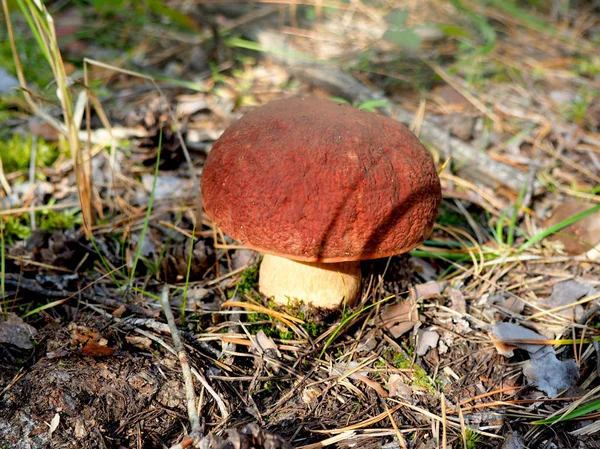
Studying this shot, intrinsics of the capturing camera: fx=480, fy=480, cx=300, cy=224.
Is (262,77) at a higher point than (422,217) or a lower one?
lower

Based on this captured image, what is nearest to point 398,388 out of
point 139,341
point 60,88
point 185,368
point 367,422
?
point 367,422

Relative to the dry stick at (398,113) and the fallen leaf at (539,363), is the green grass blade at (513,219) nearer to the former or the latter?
the dry stick at (398,113)

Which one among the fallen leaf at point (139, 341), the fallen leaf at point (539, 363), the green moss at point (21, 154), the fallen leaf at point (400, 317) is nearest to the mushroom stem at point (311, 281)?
the fallen leaf at point (400, 317)

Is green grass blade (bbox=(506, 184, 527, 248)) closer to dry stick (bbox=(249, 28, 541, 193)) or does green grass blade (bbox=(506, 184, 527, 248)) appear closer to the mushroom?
dry stick (bbox=(249, 28, 541, 193))

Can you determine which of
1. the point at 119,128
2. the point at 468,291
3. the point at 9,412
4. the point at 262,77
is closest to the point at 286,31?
the point at 262,77

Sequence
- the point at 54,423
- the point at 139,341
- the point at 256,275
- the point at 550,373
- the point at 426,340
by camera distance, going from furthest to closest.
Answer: the point at 256,275, the point at 426,340, the point at 550,373, the point at 139,341, the point at 54,423

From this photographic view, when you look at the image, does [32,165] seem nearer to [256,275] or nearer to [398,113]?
[256,275]

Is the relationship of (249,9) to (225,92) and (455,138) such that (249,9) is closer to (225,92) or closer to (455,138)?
(225,92)
